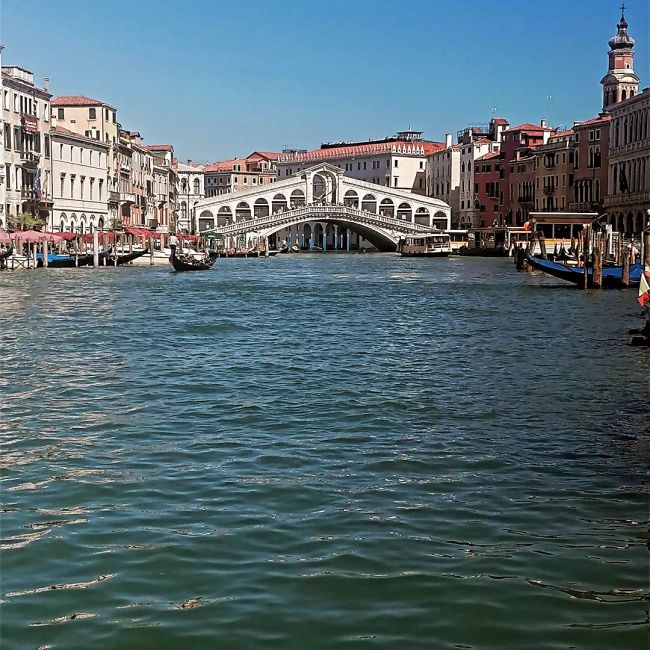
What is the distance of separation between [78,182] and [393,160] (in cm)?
2850

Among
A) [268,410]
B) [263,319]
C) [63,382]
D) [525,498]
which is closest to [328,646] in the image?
[525,498]

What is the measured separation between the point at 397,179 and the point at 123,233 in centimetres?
2682

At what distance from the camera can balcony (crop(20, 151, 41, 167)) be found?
101ft

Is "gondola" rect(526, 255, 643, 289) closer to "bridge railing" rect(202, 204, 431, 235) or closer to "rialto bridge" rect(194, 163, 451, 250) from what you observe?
"bridge railing" rect(202, 204, 431, 235)

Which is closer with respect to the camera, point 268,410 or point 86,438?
point 86,438

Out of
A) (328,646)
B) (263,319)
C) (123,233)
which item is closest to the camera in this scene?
(328,646)

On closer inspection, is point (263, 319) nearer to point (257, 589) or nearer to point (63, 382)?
point (63, 382)

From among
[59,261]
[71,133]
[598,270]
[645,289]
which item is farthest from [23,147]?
[645,289]

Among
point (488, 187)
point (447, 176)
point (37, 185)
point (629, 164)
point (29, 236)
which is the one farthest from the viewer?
point (447, 176)

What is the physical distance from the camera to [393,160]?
62.5 metres

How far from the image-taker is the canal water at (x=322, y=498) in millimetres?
2957

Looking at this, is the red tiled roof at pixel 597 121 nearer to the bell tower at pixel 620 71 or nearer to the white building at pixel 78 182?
the bell tower at pixel 620 71

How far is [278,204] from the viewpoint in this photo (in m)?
56.6

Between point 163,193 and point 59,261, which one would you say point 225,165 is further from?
point 59,261
